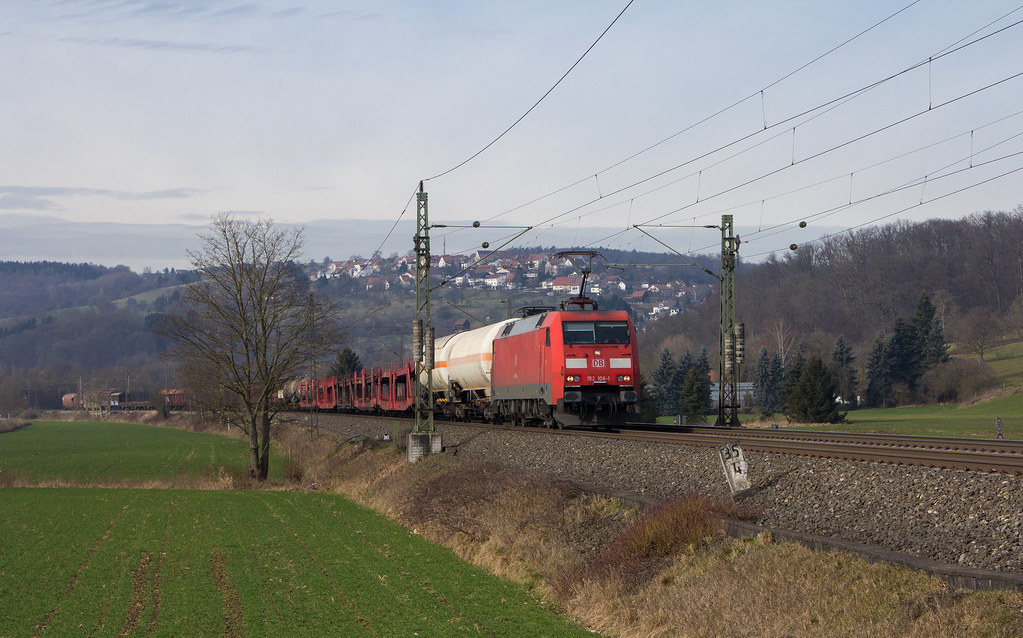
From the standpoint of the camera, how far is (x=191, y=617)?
45.5ft

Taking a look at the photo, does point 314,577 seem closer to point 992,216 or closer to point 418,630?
point 418,630

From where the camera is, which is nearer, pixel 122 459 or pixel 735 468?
pixel 735 468

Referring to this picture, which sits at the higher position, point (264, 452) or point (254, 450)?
point (254, 450)

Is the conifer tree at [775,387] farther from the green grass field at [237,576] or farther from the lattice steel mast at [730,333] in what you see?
the green grass field at [237,576]

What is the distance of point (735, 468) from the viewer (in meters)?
15.3

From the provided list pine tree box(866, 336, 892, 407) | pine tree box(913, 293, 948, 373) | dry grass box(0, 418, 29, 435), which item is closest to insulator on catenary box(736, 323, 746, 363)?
pine tree box(866, 336, 892, 407)

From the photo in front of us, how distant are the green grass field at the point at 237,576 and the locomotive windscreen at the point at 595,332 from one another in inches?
323

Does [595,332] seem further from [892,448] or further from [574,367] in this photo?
[892,448]

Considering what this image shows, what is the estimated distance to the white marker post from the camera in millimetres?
15211

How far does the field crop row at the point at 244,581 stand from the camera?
13328 millimetres

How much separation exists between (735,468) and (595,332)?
14.9 metres

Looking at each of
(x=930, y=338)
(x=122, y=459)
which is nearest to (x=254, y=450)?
(x=122, y=459)

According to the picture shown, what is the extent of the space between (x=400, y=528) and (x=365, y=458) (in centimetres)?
1355

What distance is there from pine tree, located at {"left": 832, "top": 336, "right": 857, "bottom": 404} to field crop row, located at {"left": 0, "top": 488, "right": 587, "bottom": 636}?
72397 mm
